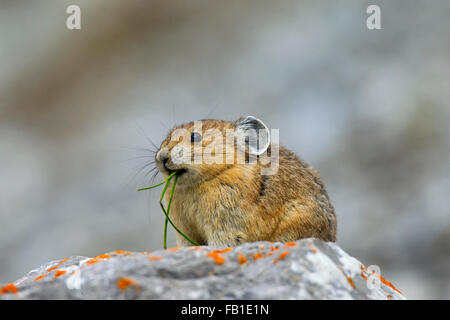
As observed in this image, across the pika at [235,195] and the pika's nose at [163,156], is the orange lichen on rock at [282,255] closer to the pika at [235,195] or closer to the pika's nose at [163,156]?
the pika at [235,195]

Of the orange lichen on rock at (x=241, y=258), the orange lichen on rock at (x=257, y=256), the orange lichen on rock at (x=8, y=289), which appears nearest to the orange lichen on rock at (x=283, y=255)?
the orange lichen on rock at (x=257, y=256)

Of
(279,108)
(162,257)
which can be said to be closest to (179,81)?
(279,108)

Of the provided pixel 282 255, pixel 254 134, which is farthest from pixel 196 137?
pixel 282 255

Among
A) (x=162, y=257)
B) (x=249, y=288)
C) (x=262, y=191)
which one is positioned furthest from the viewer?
(x=262, y=191)

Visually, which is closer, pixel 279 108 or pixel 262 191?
pixel 262 191

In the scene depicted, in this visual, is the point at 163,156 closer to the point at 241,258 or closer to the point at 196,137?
the point at 196,137
